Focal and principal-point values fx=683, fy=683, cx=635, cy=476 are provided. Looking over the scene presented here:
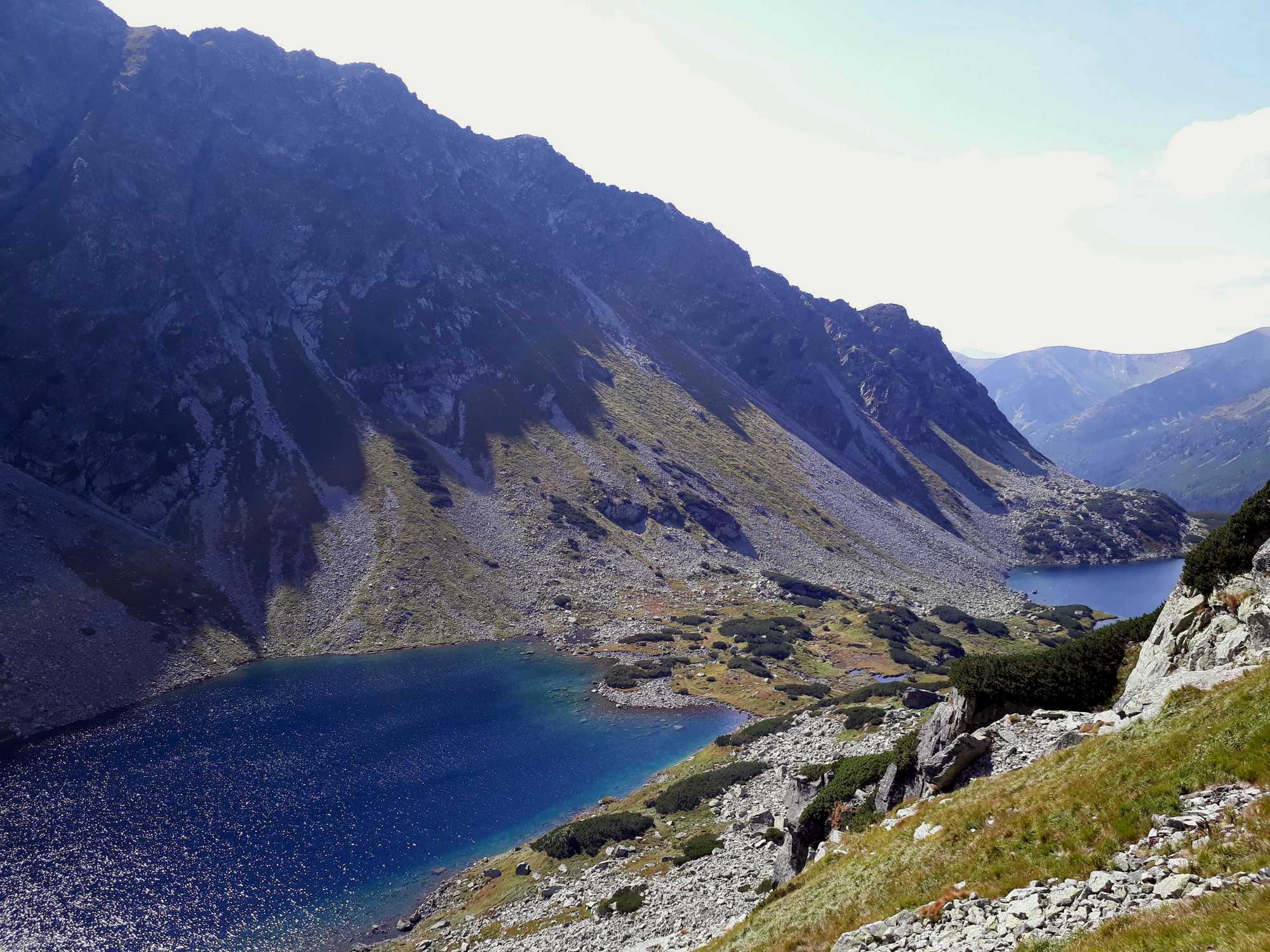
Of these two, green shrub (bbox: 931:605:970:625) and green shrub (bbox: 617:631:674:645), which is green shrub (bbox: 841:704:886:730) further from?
green shrub (bbox: 931:605:970:625)

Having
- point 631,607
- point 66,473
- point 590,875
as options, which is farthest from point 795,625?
point 66,473

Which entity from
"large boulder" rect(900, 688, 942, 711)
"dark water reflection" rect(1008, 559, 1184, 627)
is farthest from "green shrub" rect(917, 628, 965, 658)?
"large boulder" rect(900, 688, 942, 711)

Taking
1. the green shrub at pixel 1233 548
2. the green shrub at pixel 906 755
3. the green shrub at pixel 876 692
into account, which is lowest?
the green shrub at pixel 876 692

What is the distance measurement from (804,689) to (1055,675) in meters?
64.2

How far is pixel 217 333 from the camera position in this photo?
519ft

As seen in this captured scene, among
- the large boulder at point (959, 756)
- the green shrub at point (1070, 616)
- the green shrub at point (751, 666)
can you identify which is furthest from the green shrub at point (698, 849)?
the green shrub at point (1070, 616)

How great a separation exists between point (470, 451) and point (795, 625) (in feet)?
A: 283

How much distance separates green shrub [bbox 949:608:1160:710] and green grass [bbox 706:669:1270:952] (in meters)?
7.93

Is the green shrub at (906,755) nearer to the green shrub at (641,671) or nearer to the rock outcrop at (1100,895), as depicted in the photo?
the rock outcrop at (1100,895)

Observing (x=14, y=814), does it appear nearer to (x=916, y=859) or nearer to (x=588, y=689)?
(x=588, y=689)

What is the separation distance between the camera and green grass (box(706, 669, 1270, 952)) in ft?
47.0

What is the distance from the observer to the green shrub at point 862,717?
191 ft

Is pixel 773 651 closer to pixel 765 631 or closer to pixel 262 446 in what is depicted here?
pixel 765 631

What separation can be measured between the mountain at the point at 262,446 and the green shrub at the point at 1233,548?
104 m
